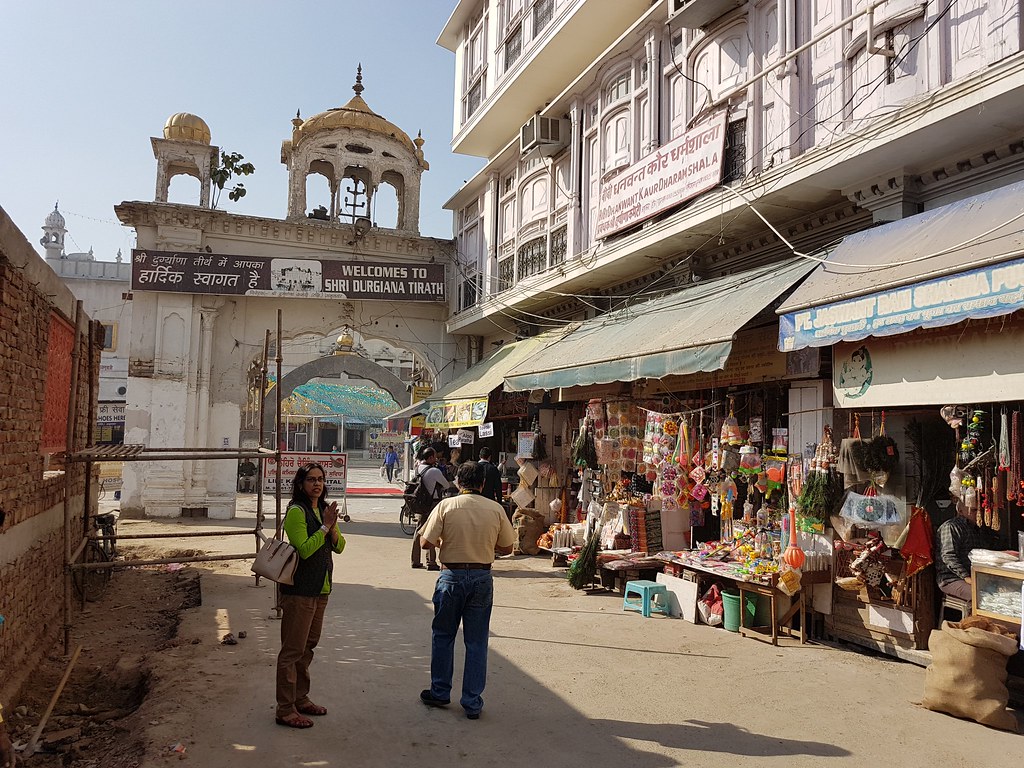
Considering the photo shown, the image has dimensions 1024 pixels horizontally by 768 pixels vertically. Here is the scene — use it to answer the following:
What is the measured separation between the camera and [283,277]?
16781 mm

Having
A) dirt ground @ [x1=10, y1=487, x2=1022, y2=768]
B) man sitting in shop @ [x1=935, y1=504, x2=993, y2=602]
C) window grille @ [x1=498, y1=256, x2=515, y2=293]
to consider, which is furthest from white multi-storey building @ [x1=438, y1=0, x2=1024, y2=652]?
dirt ground @ [x1=10, y1=487, x2=1022, y2=768]

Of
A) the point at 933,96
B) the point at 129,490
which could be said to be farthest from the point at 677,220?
the point at 129,490

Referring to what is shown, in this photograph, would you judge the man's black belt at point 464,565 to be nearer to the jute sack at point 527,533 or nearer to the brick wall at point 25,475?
the brick wall at point 25,475

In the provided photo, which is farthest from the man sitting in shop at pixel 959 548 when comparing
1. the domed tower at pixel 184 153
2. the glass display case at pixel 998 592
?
the domed tower at pixel 184 153

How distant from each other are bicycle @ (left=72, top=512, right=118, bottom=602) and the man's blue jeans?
189 inches

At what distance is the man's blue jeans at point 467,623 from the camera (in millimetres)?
4844

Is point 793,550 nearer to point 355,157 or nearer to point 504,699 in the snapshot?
point 504,699

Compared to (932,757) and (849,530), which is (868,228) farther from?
(932,757)

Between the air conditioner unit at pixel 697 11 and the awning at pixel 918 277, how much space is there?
3513mm

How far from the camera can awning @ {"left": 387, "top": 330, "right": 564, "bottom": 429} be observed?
509 inches

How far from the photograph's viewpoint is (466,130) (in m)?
15.6

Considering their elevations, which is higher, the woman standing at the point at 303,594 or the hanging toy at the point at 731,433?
the hanging toy at the point at 731,433

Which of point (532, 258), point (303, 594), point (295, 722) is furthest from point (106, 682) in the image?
point (532, 258)

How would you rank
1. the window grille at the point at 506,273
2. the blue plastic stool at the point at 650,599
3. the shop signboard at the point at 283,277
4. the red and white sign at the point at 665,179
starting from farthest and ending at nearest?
the shop signboard at the point at 283,277
the window grille at the point at 506,273
the red and white sign at the point at 665,179
the blue plastic stool at the point at 650,599
